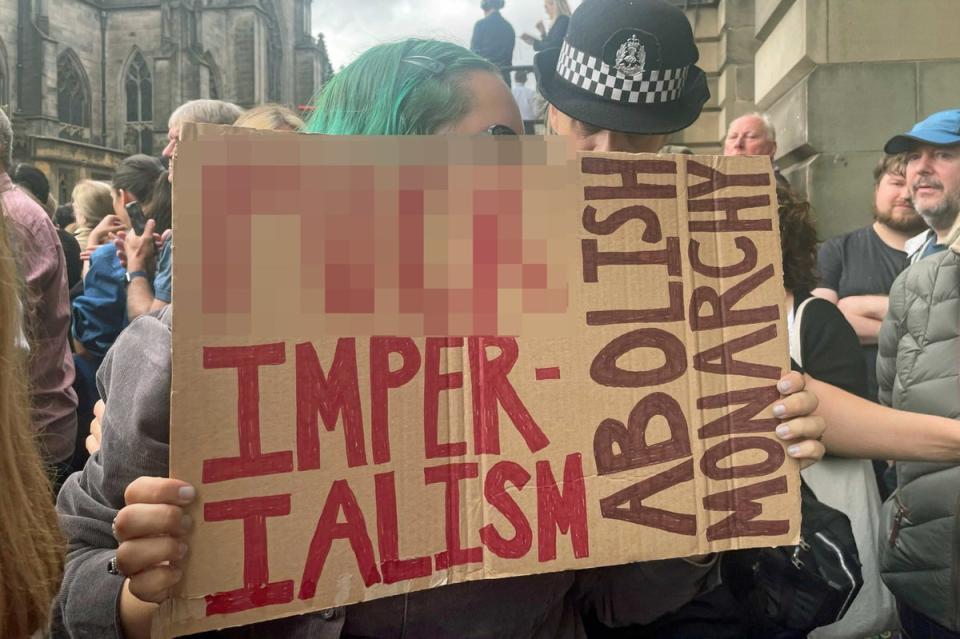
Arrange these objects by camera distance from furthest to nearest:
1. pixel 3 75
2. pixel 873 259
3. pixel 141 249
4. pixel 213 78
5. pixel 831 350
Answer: pixel 213 78
pixel 3 75
pixel 873 259
pixel 141 249
pixel 831 350

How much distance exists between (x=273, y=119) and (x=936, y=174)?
236 cm

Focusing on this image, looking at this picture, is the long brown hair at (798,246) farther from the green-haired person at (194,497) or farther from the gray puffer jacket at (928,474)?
the green-haired person at (194,497)

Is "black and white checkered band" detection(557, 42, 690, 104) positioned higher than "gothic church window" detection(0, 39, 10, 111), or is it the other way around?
"gothic church window" detection(0, 39, 10, 111)

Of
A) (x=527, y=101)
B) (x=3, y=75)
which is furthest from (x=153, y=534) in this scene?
(x=3, y=75)

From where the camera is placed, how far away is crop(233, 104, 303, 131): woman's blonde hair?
98.4 inches

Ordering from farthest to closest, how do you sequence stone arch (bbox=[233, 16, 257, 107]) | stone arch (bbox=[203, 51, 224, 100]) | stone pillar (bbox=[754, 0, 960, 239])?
stone arch (bbox=[233, 16, 257, 107])
stone arch (bbox=[203, 51, 224, 100])
stone pillar (bbox=[754, 0, 960, 239])

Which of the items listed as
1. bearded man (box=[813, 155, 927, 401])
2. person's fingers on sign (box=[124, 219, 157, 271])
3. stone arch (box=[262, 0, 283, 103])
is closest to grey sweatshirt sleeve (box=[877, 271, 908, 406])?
bearded man (box=[813, 155, 927, 401])

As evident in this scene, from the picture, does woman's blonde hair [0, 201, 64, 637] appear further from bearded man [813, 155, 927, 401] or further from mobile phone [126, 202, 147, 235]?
bearded man [813, 155, 927, 401]

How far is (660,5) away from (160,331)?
61.9 inches

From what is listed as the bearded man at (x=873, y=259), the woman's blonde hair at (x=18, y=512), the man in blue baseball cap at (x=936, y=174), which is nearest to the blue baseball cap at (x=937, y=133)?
the man in blue baseball cap at (x=936, y=174)

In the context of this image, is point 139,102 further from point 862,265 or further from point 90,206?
point 862,265

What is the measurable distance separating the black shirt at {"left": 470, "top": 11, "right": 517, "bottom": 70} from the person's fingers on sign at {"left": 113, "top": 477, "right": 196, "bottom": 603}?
6887 mm

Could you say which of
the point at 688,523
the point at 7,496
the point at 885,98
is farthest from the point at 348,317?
the point at 885,98

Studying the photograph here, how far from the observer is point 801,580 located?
1.43 meters
